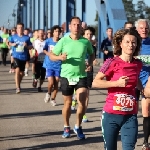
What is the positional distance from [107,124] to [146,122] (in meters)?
2.42

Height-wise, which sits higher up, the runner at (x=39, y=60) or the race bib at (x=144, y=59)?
the race bib at (x=144, y=59)

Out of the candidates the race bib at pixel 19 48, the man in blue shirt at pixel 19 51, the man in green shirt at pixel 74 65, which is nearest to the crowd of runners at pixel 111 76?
the man in green shirt at pixel 74 65

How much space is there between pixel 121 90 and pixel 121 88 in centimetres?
2

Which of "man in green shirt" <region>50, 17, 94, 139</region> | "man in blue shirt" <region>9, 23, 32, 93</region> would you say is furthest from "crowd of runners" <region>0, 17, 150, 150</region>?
"man in blue shirt" <region>9, 23, 32, 93</region>

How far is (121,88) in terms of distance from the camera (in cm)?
580

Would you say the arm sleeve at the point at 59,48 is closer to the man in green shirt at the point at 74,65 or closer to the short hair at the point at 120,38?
the man in green shirt at the point at 74,65

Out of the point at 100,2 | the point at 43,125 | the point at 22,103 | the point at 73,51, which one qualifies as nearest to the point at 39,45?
the point at 22,103

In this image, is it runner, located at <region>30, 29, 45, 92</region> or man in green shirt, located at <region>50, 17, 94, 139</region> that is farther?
runner, located at <region>30, 29, 45, 92</region>

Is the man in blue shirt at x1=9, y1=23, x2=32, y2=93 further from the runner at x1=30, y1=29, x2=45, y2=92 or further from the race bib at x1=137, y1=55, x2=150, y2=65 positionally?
the race bib at x1=137, y1=55, x2=150, y2=65

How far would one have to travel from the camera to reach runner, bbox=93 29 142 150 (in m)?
5.70

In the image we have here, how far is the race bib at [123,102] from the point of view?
18.9ft

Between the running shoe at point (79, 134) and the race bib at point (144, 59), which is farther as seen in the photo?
the running shoe at point (79, 134)

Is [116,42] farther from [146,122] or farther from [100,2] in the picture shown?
[100,2]

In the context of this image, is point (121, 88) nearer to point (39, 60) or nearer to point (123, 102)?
point (123, 102)
